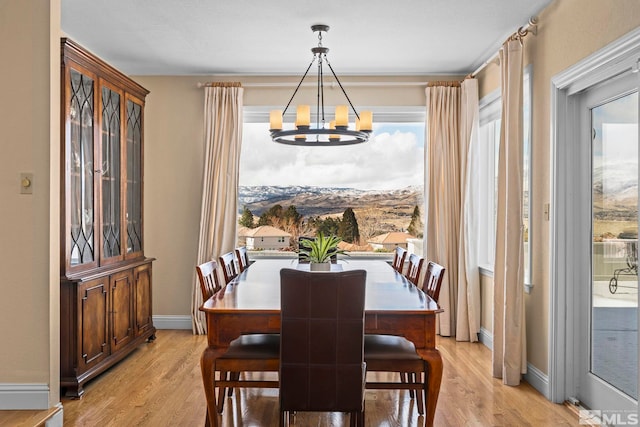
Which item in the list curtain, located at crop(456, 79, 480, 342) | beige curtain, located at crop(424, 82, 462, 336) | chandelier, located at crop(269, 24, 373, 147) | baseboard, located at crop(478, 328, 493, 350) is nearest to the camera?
chandelier, located at crop(269, 24, 373, 147)

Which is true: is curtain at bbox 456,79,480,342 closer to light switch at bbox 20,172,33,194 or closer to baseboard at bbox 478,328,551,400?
baseboard at bbox 478,328,551,400

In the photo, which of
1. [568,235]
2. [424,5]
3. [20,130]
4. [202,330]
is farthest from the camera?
[202,330]

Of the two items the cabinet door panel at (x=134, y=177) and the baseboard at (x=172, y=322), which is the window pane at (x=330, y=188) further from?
the cabinet door panel at (x=134, y=177)

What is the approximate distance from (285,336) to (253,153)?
4.02 m

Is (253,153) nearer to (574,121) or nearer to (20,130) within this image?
(20,130)

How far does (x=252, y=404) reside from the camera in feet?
11.6

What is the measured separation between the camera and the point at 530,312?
4137mm

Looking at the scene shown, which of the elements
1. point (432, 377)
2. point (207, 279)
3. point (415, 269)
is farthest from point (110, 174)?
point (432, 377)

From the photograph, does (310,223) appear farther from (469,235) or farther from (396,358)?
(396,358)

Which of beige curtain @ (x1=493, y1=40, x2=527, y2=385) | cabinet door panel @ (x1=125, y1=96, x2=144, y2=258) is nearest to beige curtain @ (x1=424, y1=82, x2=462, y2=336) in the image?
beige curtain @ (x1=493, y1=40, x2=527, y2=385)

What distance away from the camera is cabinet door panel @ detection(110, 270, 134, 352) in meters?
4.38

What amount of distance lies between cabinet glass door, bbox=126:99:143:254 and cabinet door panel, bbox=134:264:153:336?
0.20 meters

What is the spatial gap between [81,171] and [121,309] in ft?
4.03

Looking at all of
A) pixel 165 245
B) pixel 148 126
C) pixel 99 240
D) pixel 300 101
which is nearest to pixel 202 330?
pixel 165 245
